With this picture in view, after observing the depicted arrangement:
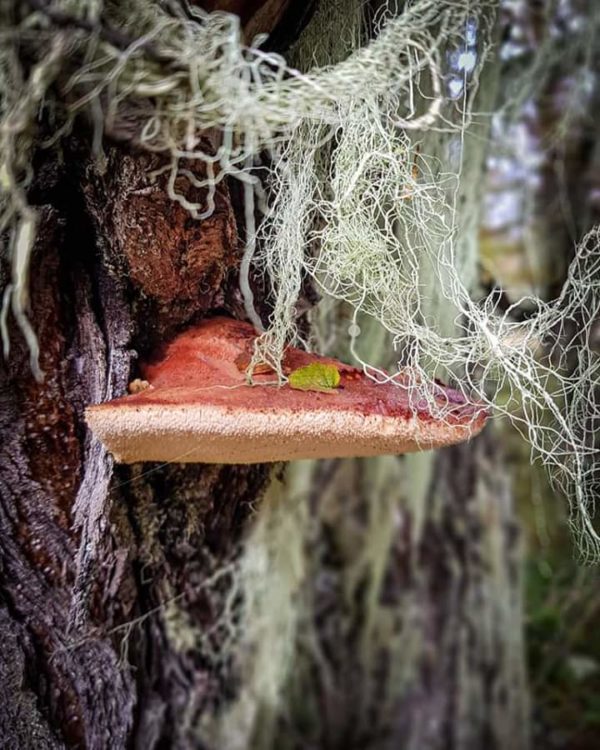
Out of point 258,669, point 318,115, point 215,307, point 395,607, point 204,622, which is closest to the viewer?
point 318,115

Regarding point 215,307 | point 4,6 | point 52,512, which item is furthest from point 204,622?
point 4,6

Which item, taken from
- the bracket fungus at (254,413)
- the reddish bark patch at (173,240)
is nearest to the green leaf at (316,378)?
the bracket fungus at (254,413)

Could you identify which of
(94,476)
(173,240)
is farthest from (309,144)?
(94,476)

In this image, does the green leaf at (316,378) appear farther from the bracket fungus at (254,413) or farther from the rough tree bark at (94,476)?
the rough tree bark at (94,476)

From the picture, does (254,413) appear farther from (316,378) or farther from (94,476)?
(94,476)

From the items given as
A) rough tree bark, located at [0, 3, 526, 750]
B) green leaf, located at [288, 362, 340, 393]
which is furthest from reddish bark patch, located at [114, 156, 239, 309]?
green leaf, located at [288, 362, 340, 393]

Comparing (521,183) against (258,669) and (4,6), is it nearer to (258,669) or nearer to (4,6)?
(258,669)

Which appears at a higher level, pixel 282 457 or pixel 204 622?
pixel 282 457
